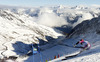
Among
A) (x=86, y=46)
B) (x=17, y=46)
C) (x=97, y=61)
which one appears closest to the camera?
(x=97, y=61)

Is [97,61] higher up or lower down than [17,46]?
higher up

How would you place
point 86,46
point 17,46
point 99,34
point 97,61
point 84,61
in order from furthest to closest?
1. point 17,46
2. point 99,34
3. point 86,46
4. point 84,61
5. point 97,61

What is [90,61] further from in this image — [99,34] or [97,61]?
[99,34]

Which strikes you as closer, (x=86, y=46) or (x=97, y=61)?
(x=97, y=61)

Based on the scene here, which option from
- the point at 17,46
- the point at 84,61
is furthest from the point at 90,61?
the point at 17,46

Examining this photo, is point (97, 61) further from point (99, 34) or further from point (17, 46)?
point (17, 46)

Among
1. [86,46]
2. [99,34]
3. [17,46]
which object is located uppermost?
[86,46]

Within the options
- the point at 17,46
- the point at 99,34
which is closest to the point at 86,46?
the point at 99,34

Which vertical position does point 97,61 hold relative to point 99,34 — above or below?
above

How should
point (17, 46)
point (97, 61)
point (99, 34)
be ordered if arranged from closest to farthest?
point (97, 61), point (99, 34), point (17, 46)
